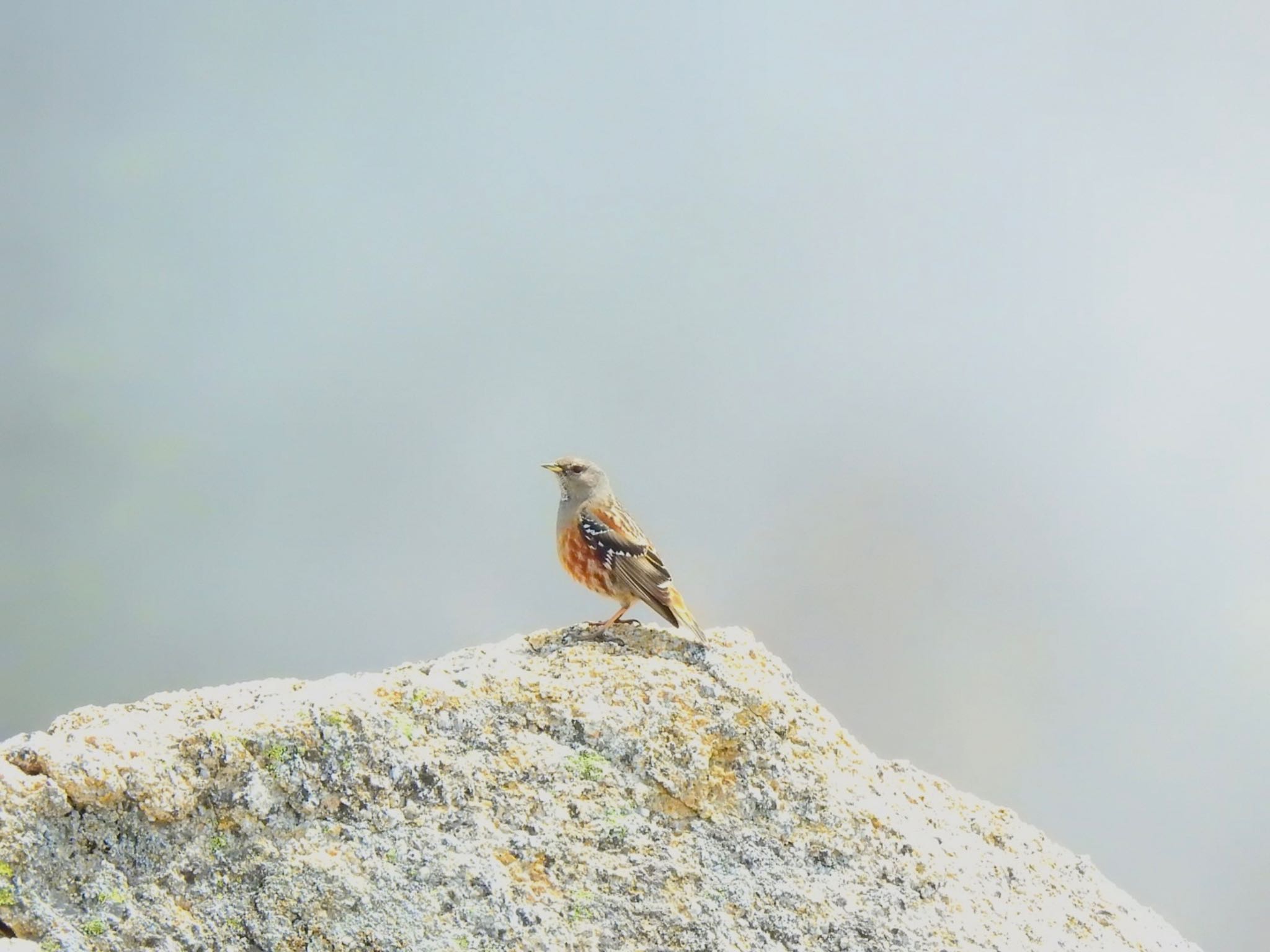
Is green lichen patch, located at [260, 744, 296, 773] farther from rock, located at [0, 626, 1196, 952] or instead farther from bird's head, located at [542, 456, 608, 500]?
bird's head, located at [542, 456, 608, 500]

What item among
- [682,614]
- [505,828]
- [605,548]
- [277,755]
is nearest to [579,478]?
[605,548]

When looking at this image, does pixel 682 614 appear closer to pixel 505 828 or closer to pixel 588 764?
pixel 588 764

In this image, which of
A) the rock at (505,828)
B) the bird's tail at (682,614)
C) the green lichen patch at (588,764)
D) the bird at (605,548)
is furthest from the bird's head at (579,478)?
the green lichen patch at (588,764)

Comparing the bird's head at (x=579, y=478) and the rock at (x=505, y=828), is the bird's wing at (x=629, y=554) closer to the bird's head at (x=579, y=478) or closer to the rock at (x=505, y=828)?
the bird's head at (x=579, y=478)

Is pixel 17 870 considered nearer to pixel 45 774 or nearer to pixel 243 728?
pixel 45 774

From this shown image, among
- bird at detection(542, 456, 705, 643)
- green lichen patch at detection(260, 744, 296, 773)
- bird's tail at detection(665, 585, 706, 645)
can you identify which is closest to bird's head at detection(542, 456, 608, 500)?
bird at detection(542, 456, 705, 643)

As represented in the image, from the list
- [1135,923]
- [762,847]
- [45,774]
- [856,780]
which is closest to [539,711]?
[762,847]
